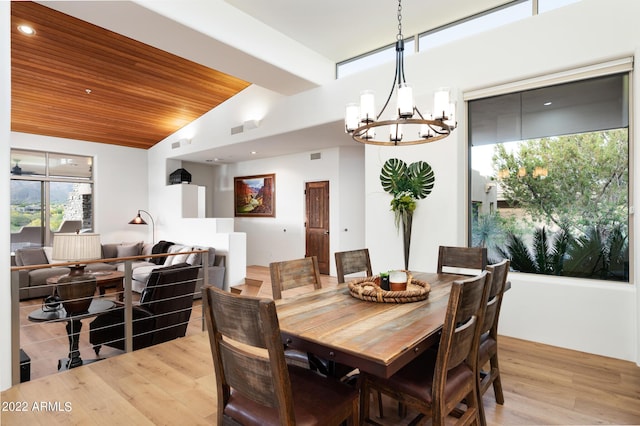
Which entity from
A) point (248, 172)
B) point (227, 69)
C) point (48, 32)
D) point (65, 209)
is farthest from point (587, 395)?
point (65, 209)

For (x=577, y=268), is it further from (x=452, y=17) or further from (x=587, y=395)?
(x=452, y=17)

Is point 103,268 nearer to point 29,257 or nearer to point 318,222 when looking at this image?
point 29,257

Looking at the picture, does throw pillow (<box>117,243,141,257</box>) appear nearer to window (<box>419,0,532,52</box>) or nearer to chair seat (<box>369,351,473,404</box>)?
window (<box>419,0,532,52</box>)

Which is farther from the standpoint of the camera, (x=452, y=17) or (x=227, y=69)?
(x=227, y=69)

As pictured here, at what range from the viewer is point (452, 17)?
13.0 ft

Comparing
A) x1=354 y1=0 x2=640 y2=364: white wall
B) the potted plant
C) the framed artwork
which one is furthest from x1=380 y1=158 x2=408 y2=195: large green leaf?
the framed artwork

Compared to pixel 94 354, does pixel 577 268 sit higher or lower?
higher

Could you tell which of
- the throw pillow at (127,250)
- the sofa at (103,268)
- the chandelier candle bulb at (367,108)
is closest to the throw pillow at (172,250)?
the sofa at (103,268)

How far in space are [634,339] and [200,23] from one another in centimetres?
489

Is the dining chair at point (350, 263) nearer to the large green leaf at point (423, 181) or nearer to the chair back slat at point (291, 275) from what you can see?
the chair back slat at point (291, 275)

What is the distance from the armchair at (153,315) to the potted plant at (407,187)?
237cm

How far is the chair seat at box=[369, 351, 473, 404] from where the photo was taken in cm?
159

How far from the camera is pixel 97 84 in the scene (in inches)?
Answer: 217

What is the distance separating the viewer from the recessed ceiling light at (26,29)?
4.10m
